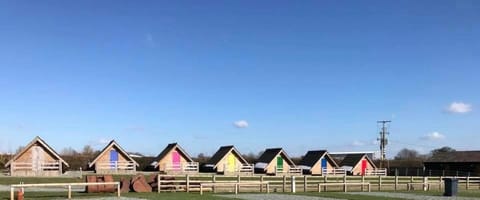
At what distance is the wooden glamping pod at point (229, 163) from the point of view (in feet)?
231

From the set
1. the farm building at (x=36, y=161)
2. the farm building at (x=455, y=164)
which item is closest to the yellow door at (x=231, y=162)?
the farm building at (x=36, y=161)

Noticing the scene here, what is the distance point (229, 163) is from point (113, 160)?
47.0 ft

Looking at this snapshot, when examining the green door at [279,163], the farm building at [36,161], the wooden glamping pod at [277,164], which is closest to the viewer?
the farm building at [36,161]

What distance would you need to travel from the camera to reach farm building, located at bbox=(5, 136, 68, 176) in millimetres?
56500

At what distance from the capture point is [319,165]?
252 ft

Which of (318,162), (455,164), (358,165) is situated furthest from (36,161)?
(455,164)

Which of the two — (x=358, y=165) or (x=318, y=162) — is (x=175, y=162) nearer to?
(x=318, y=162)

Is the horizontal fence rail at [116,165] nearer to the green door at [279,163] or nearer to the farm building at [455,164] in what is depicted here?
the green door at [279,163]

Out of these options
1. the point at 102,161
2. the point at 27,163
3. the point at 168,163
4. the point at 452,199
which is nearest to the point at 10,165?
the point at 27,163

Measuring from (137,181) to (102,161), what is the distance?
104ft

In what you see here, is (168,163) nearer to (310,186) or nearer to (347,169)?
(347,169)

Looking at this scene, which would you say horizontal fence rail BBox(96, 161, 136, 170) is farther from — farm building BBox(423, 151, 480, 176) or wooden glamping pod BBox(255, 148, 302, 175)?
farm building BBox(423, 151, 480, 176)

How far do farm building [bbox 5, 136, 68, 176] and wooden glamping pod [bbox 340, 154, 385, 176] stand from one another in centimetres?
3870

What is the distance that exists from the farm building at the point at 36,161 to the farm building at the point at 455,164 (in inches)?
1930
